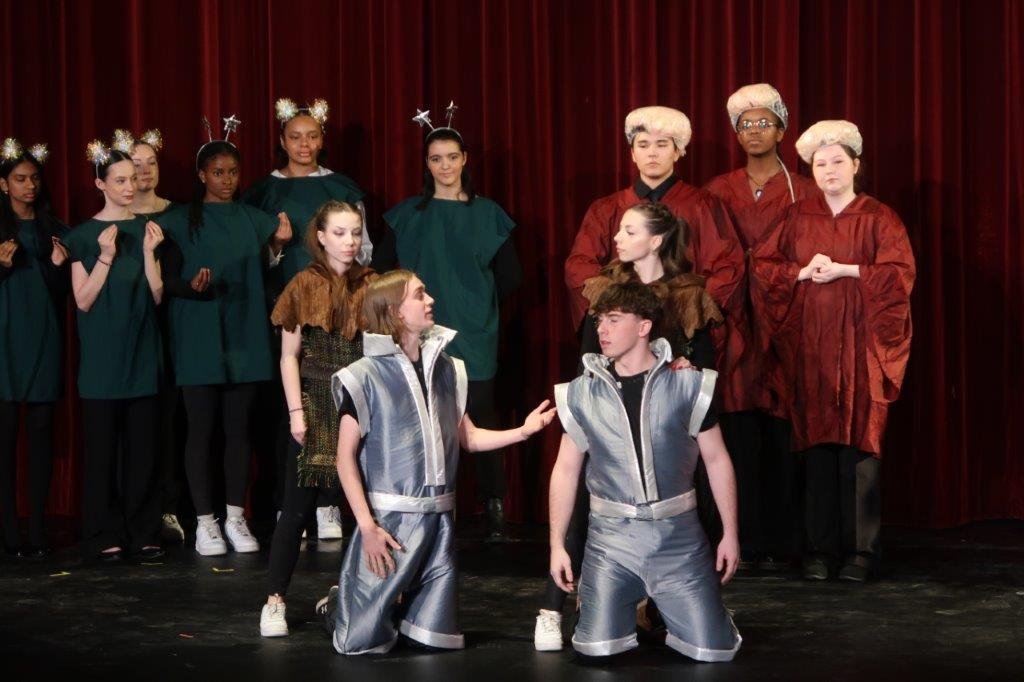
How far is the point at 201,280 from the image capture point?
210 inches

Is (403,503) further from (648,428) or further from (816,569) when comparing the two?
(816,569)

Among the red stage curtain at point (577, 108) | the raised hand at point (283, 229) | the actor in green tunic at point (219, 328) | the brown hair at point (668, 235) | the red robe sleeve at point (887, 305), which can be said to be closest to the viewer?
the brown hair at point (668, 235)

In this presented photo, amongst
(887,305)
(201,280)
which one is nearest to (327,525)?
(201,280)

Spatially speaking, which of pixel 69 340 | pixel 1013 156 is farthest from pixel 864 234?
pixel 69 340

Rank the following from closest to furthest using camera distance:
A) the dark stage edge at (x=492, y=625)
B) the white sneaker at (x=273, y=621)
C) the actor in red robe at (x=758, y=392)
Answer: the dark stage edge at (x=492, y=625) → the white sneaker at (x=273, y=621) → the actor in red robe at (x=758, y=392)

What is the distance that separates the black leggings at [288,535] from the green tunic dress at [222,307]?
129 centimetres

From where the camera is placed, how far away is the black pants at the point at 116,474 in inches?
208

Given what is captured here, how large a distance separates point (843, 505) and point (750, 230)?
1009 millimetres

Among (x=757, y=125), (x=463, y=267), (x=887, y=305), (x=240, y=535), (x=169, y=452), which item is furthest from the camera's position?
(x=169, y=452)

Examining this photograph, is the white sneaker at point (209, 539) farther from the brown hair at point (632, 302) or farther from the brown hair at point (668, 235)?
the brown hair at point (632, 302)

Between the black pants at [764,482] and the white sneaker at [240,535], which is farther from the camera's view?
the white sneaker at [240,535]

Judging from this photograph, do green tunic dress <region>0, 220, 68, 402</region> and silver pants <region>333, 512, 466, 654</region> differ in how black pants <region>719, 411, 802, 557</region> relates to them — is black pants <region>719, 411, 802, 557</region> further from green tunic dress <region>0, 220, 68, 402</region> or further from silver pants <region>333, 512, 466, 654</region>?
green tunic dress <region>0, 220, 68, 402</region>

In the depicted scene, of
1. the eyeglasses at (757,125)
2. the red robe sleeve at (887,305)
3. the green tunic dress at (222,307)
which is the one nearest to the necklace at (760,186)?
the eyeglasses at (757,125)

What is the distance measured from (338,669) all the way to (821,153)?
7.65 feet
